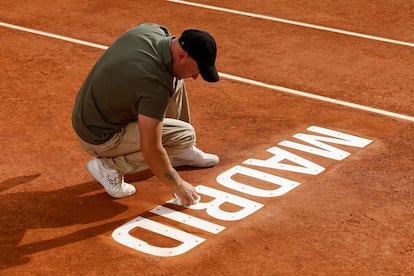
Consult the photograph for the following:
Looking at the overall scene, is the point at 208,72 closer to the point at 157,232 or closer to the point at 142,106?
the point at 142,106

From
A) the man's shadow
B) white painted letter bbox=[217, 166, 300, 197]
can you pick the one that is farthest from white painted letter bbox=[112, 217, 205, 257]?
white painted letter bbox=[217, 166, 300, 197]

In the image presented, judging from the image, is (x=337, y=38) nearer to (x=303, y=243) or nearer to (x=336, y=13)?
(x=336, y=13)

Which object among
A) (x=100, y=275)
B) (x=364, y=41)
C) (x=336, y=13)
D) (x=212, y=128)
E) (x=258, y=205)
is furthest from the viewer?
(x=336, y=13)

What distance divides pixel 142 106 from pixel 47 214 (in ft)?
4.58

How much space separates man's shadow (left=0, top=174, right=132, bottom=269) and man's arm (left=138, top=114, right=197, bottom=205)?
67cm

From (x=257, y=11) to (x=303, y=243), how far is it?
6.74 meters

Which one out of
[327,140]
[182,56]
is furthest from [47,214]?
[327,140]

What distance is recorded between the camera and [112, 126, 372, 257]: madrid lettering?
6.37 metres

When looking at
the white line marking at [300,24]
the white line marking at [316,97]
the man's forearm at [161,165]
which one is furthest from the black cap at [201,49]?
the white line marking at [300,24]

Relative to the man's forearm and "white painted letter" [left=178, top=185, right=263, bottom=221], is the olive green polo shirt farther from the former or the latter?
"white painted letter" [left=178, top=185, right=263, bottom=221]

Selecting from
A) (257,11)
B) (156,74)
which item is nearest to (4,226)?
(156,74)

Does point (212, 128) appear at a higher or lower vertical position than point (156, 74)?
lower

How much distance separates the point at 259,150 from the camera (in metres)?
7.91

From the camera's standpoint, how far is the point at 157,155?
6.12 metres
